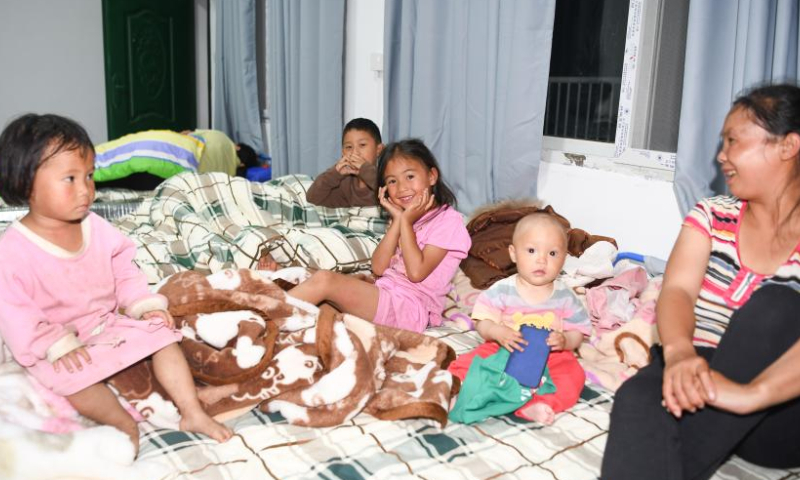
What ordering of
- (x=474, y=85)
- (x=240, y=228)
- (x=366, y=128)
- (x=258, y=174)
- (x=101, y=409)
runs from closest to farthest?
(x=101, y=409), (x=240, y=228), (x=474, y=85), (x=366, y=128), (x=258, y=174)

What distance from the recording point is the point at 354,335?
152cm

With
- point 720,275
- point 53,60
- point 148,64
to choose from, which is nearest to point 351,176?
point 720,275

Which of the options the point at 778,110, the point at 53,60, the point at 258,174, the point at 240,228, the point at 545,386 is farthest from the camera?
the point at 53,60

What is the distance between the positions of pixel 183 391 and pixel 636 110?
1.93 meters

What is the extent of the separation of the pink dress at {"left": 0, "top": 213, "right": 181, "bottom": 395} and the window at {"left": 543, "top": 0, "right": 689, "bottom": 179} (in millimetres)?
1793

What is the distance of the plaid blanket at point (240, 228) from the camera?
7.29 ft

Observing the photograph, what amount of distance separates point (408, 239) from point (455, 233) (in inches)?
6.8

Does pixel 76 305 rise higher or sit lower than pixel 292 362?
higher

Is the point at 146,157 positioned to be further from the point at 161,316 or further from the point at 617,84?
the point at 617,84

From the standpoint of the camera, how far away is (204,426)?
1320mm

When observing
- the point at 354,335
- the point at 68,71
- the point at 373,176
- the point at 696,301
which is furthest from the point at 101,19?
the point at 696,301

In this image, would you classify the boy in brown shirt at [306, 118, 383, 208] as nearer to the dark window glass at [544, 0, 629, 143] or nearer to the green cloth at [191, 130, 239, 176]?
the dark window glass at [544, 0, 629, 143]

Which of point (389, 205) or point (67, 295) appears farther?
point (389, 205)

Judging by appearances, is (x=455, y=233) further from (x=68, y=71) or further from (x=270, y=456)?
(x=68, y=71)
